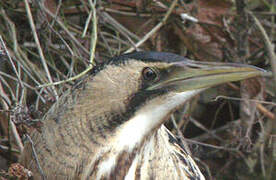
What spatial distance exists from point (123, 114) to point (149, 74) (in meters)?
0.13

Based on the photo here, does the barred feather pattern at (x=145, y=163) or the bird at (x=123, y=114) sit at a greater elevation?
the bird at (x=123, y=114)

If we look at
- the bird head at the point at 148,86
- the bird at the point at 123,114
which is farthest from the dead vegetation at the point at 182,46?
the bird head at the point at 148,86

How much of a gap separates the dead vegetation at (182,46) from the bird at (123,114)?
0.56 meters

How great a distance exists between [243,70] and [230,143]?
1011 millimetres

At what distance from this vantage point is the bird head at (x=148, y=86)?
48.6 inches

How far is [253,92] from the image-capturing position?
89.9 inches

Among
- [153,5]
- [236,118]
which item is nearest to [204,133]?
[236,118]

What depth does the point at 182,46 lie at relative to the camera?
2.33m

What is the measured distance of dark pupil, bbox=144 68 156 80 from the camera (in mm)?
1235

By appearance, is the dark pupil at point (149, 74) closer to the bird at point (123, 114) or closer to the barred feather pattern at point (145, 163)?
the bird at point (123, 114)

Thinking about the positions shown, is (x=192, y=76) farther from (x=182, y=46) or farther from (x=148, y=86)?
(x=182, y=46)

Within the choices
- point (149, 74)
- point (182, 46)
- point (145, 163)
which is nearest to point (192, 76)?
point (149, 74)

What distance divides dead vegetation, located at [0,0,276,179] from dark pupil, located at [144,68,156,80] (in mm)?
693

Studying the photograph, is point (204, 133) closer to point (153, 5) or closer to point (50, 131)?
point (153, 5)
